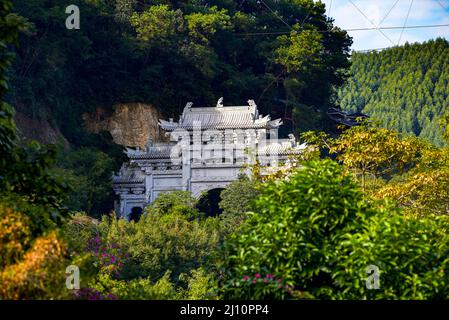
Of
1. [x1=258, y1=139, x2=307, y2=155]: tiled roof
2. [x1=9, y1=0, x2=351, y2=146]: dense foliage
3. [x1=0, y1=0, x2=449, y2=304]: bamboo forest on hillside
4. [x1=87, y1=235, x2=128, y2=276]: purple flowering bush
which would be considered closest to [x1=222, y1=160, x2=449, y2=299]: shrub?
[x1=0, y1=0, x2=449, y2=304]: bamboo forest on hillside

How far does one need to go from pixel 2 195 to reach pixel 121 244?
50.7 ft

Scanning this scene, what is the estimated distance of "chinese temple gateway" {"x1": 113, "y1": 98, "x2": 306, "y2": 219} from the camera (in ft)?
122

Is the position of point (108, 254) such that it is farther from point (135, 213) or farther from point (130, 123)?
point (130, 123)

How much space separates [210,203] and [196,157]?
2.71 meters

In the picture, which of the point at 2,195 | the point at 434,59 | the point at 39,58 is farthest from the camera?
the point at 434,59

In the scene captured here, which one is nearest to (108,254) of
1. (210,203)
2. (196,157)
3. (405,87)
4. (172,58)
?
(196,157)

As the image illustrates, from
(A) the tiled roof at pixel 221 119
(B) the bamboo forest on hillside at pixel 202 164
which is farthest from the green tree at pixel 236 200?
(A) the tiled roof at pixel 221 119

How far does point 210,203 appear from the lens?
39.9 meters

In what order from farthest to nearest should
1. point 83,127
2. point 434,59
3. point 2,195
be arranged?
1. point 434,59
2. point 83,127
3. point 2,195

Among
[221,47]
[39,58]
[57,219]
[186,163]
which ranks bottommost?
[57,219]
